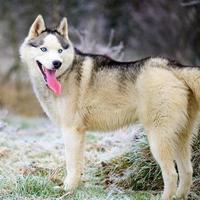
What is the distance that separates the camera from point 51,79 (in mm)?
6938

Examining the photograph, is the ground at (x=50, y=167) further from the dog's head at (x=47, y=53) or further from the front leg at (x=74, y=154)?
the dog's head at (x=47, y=53)

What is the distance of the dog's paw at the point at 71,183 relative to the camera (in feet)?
22.5

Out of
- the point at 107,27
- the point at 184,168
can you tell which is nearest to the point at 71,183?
the point at 184,168

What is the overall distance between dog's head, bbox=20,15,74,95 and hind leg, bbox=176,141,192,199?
149 centimetres

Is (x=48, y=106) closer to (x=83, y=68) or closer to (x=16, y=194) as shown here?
(x=83, y=68)

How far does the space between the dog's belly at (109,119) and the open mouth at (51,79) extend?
0.46 meters

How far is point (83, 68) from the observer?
23.2ft

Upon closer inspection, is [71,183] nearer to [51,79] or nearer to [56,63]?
[51,79]

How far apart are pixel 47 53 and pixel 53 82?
33 cm

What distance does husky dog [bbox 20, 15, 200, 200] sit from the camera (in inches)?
250

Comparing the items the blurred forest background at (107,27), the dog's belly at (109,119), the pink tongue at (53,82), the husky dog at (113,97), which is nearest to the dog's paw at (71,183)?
the husky dog at (113,97)

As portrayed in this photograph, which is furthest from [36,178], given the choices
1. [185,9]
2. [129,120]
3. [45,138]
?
[185,9]

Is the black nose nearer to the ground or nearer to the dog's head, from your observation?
the dog's head

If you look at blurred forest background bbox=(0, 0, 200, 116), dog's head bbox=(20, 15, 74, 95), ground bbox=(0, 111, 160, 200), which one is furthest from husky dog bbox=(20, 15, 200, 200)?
blurred forest background bbox=(0, 0, 200, 116)
